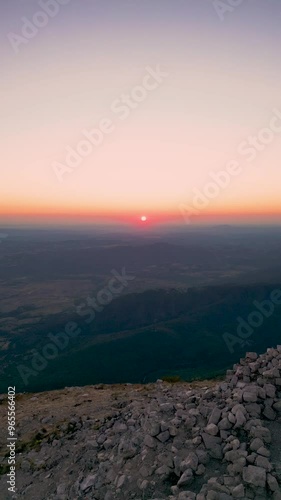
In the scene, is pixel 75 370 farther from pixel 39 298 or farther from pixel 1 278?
pixel 1 278

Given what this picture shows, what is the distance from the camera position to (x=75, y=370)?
65.9m

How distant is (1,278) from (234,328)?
476 feet

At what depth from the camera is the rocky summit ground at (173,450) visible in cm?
759

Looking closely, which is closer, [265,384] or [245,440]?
[245,440]

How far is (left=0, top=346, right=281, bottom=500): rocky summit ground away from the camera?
24.9 ft

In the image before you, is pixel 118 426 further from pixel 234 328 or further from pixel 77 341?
pixel 234 328

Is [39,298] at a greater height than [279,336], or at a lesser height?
greater

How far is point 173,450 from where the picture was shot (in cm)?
873

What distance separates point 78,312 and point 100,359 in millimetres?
56449

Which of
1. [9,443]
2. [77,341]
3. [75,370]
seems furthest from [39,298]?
[9,443]

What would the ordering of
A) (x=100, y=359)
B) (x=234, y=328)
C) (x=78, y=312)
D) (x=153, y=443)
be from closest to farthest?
(x=153, y=443)
(x=100, y=359)
(x=234, y=328)
(x=78, y=312)

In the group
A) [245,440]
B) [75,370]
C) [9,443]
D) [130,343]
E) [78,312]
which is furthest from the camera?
[78,312]

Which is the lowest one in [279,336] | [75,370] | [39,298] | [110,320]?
[279,336]

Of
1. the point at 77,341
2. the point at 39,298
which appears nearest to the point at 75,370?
the point at 77,341
